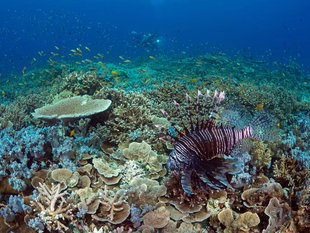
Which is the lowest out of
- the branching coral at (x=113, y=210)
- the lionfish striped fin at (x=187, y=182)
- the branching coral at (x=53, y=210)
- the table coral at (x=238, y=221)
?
the table coral at (x=238, y=221)

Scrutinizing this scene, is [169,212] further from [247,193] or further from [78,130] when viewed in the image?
[78,130]

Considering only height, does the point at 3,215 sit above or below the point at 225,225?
above

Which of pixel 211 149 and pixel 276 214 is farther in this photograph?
pixel 211 149

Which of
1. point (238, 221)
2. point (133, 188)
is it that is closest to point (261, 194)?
point (238, 221)

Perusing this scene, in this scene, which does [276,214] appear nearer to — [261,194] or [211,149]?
[261,194]

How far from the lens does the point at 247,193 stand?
2.61 metres

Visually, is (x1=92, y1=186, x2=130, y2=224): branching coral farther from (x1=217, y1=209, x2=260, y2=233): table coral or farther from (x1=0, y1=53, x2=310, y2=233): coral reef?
(x1=217, y1=209, x2=260, y2=233): table coral

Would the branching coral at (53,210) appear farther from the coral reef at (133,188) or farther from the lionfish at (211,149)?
the lionfish at (211,149)

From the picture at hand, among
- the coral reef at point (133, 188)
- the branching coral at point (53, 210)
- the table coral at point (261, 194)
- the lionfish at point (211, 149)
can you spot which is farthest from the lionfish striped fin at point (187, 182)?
the branching coral at point (53, 210)

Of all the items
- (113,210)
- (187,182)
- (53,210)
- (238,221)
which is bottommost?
(238,221)

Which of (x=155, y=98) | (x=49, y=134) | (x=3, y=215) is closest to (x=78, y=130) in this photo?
(x=49, y=134)

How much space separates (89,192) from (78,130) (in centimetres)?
175

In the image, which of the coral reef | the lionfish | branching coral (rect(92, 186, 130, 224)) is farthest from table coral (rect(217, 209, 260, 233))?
branching coral (rect(92, 186, 130, 224))

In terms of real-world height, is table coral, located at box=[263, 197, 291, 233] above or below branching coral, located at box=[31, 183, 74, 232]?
below
